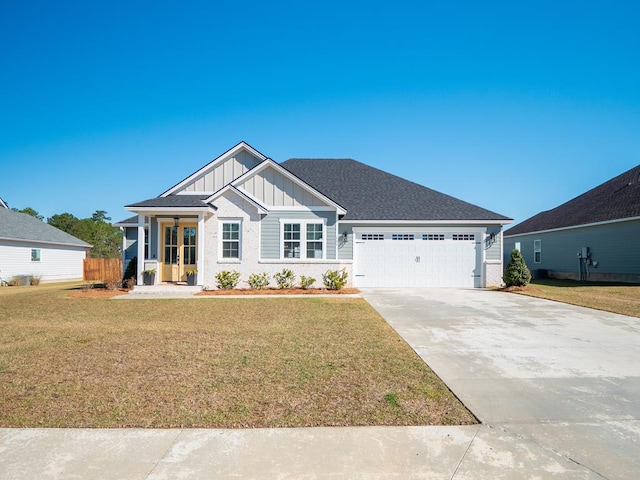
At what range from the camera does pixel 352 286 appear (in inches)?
696

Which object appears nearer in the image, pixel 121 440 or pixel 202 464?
pixel 202 464

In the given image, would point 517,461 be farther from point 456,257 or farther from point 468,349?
point 456,257

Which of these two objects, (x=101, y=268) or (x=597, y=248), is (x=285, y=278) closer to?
(x=101, y=268)

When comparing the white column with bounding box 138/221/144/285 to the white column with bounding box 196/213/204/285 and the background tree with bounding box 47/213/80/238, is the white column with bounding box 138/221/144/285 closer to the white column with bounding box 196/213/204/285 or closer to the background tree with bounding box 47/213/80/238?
the white column with bounding box 196/213/204/285

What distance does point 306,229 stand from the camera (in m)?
16.8

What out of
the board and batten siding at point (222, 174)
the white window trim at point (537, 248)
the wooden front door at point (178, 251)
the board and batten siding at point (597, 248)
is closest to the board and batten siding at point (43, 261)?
the wooden front door at point (178, 251)

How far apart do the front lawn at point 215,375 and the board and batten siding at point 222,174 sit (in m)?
9.71

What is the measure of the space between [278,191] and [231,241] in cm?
285

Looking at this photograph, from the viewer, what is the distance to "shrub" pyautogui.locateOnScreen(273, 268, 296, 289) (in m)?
16.3

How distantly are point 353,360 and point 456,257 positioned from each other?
1392 centimetres

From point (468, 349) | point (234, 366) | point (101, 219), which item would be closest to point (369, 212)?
point (468, 349)

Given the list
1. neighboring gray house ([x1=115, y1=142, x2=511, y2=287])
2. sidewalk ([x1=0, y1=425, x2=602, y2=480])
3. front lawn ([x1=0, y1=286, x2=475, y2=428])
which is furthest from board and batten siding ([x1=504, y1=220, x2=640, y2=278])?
sidewalk ([x1=0, y1=425, x2=602, y2=480])

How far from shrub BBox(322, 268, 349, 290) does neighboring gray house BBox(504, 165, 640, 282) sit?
48.9 ft

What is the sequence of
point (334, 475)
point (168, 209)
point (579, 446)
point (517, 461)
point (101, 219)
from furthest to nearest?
point (101, 219)
point (168, 209)
point (579, 446)
point (517, 461)
point (334, 475)
